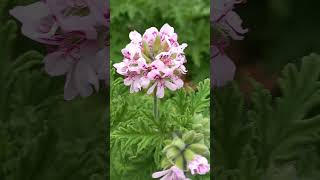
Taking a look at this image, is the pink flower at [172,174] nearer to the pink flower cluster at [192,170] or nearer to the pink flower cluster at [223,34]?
the pink flower cluster at [192,170]

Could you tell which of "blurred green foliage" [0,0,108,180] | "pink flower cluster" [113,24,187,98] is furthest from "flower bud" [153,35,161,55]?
"blurred green foliage" [0,0,108,180]

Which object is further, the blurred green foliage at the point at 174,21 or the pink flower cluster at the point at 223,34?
the blurred green foliage at the point at 174,21

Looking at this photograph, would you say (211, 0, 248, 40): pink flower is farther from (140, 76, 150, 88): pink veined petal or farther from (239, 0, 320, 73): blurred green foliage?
(140, 76, 150, 88): pink veined petal

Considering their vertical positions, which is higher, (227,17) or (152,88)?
(227,17)

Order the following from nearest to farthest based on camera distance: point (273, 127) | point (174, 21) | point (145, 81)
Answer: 1. point (145, 81)
2. point (273, 127)
3. point (174, 21)

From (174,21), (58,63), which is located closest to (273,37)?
(58,63)

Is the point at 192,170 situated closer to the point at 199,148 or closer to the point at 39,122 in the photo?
the point at 199,148

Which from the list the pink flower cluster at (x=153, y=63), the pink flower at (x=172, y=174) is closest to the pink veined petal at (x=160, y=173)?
the pink flower at (x=172, y=174)
